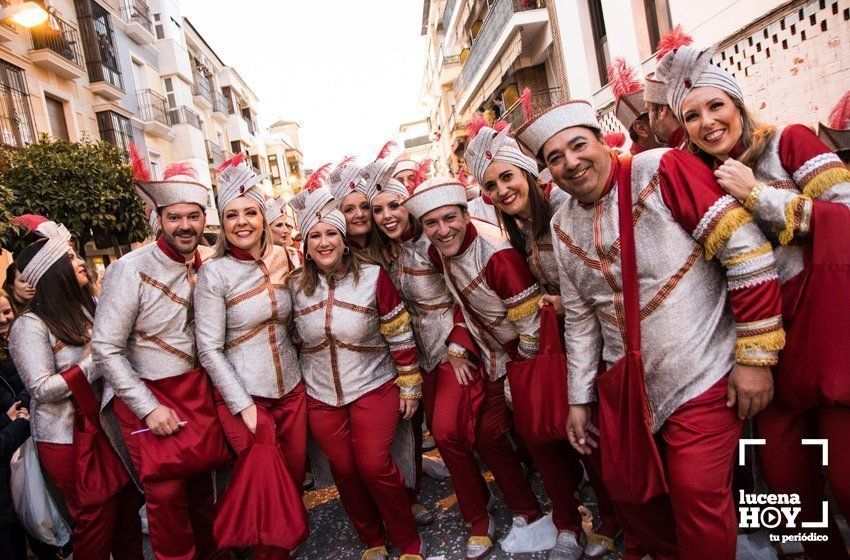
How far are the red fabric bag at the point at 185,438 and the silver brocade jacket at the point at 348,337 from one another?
653 mm

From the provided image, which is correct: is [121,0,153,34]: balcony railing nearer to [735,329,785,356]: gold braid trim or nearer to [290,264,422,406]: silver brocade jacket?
[290,264,422,406]: silver brocade jacket

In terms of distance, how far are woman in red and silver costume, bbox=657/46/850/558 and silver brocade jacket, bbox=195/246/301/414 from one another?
2.64 m

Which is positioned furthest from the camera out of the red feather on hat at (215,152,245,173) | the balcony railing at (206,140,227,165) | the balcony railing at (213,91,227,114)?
the balcony railing at (213,91,227,114)

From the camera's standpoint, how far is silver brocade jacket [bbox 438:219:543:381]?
10.5 feet

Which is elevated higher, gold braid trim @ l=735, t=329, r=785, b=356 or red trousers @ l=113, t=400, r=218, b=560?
gold braid trim @ l=735, t=329, r=785, b=356

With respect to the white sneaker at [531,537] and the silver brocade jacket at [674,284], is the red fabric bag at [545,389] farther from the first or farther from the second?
the white sneaker at [531,537]

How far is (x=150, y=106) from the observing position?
22188 mm

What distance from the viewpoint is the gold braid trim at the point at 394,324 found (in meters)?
3.64

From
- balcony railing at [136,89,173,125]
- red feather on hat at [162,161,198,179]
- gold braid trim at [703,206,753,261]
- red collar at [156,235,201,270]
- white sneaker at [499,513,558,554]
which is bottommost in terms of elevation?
white sneaker at [499,513,558,554]

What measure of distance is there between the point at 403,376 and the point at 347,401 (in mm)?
409

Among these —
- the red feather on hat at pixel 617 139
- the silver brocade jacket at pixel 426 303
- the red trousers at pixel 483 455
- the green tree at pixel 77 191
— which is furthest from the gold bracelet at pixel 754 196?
the green tree at pixel 77 191

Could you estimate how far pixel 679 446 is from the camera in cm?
233

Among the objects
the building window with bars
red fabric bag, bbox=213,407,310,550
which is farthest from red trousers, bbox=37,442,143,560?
the building window with bars

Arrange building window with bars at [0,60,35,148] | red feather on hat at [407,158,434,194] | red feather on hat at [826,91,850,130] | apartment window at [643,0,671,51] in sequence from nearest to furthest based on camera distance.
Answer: red feather on hat at [826,91,850,130] < red feather on hat at [407,158,434,194] < apartment window at [643,0,671,51] < building window with bars at [0,60,35,148]
